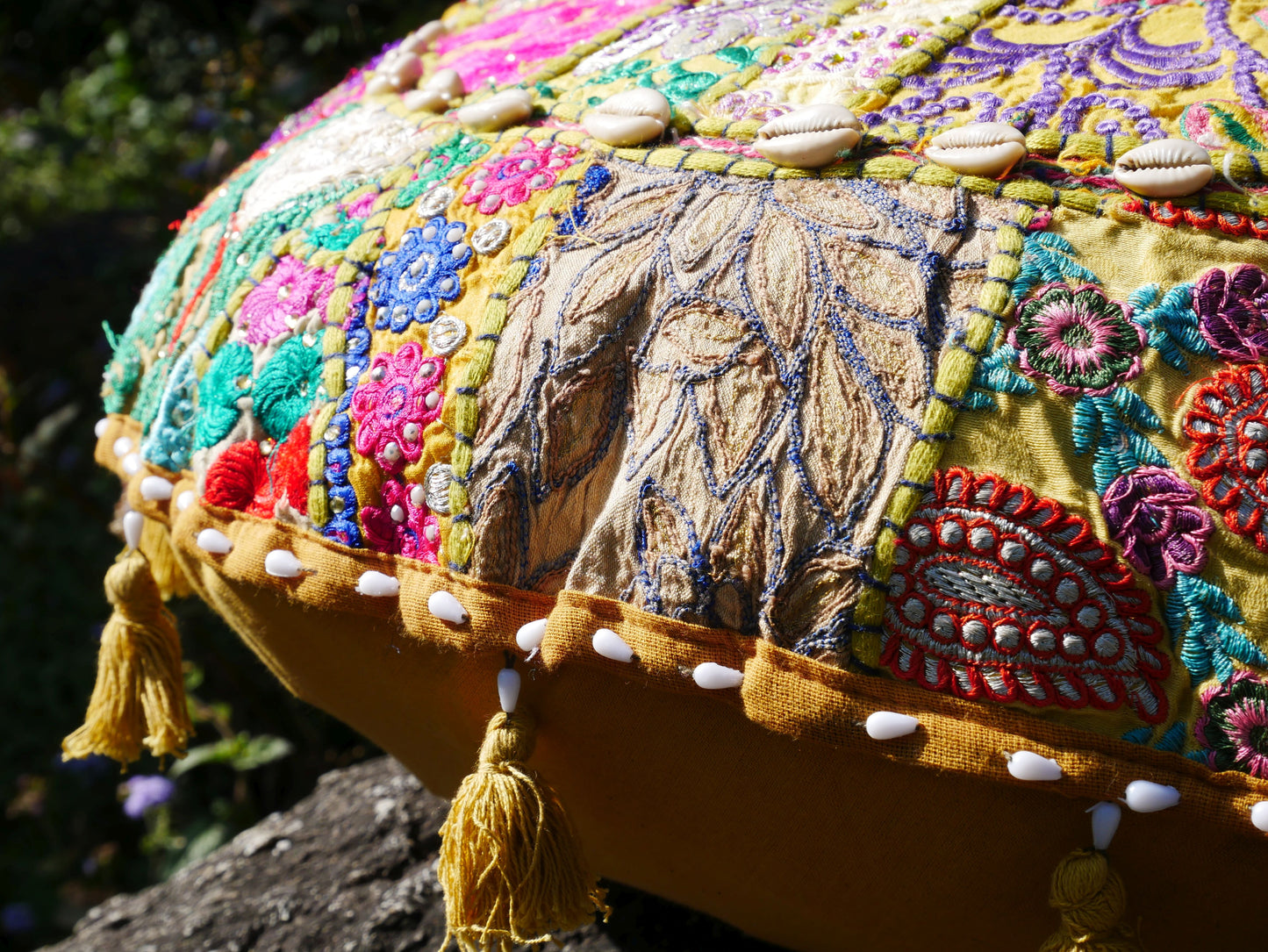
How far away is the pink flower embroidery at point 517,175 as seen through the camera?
94 centimetres

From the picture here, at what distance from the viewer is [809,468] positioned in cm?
78

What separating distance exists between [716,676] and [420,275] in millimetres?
442

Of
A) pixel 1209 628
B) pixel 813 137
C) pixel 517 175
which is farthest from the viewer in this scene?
pixel 517 175

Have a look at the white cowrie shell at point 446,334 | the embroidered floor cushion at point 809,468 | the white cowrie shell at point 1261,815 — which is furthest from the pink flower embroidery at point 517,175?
the white cowrie shell at point 1261,815

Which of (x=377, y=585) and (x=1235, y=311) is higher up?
(x=1235, y=311)

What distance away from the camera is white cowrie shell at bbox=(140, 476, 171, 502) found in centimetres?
105

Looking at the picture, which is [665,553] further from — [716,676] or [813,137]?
[813,137]

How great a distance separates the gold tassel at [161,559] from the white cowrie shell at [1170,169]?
41.0 inches

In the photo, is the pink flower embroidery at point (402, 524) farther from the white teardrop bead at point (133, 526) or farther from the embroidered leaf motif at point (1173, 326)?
the embroidered leaf motif at point (1173, 326)

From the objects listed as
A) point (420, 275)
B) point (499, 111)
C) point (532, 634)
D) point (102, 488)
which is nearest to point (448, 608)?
point (532, 634)

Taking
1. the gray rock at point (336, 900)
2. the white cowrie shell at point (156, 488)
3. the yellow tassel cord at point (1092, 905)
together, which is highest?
the white cowrie shell at point (156, 488)

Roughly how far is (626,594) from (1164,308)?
1.50ft

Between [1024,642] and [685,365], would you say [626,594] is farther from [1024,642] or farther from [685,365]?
[1024,642]

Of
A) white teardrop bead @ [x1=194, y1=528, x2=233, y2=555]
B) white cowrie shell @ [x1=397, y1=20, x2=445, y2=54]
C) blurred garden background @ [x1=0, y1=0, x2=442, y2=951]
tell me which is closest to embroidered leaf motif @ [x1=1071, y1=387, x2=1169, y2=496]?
white teardrop bead @ [x1=194, y1=528, x2=233, y2=555]
